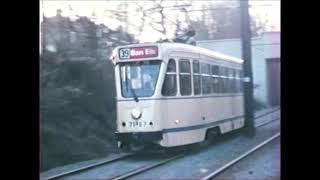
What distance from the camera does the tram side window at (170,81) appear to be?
19.0 feet

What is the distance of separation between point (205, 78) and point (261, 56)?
0.68 meters

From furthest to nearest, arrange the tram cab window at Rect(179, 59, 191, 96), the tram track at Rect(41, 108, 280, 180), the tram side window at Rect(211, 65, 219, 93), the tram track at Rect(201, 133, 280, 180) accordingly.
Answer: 1. the tram side window at Rect(211, 65, 219, 93)
2. the tram cab window at Rect(179, 59, 191, 96)
3. the tram track at Rect(201, 133, 280, 180)
4. the tram track at Rect(41, 108, 280, 180)

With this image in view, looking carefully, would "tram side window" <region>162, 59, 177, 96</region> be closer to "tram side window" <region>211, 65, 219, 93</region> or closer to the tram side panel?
the tram side panel

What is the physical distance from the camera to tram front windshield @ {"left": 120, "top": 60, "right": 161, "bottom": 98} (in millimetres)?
5734

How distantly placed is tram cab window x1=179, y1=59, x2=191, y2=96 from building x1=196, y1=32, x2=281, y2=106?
0.29 m

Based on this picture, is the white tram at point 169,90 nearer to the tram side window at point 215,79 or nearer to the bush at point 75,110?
the tram side window at point 215,79

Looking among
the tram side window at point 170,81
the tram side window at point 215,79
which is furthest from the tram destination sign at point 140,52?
the tram side window at point 215,79

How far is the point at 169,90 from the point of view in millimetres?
5855

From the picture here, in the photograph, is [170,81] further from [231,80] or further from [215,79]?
[231,80]

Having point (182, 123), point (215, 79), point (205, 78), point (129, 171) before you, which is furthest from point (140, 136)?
point (215, 79)

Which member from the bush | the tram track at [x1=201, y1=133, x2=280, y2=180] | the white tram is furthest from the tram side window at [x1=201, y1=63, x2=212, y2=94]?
the bush

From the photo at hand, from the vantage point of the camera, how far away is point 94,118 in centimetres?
611
